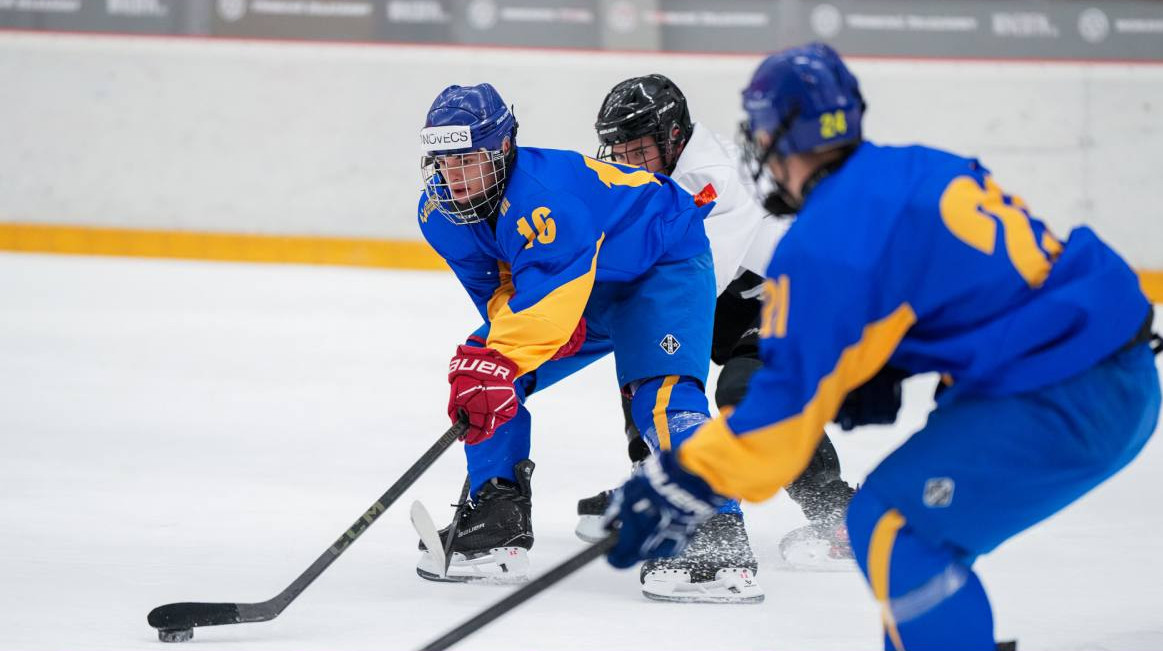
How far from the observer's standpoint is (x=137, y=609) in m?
2.66

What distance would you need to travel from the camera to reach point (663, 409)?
2930mm

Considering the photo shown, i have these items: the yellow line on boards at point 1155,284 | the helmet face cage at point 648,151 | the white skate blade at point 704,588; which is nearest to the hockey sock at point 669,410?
the white skate blade at point 704,588

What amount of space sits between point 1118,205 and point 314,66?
13.8ft

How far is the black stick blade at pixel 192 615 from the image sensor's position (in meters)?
2.46

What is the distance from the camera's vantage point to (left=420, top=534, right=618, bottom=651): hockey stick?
6.23 feet

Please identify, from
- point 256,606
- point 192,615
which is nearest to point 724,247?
point 256,606

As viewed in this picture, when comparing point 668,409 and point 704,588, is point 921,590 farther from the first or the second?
point 668,409

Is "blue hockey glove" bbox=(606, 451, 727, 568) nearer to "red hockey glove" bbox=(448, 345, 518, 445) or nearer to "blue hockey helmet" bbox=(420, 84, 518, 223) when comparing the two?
"red hockey glove" bbox=(448, 345, 518, 445)

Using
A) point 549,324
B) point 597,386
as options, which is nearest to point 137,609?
point 549,324

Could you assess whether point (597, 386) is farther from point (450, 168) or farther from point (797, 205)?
point (797, 205)

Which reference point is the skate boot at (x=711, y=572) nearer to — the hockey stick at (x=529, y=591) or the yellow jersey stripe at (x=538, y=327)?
the yellow jersey stripe at (x=538, y=327)

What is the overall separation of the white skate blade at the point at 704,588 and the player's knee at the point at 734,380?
34 centimetres

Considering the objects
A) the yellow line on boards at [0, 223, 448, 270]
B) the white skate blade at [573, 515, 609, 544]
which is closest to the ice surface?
the white skate blade at [573, 515, 609, 544]

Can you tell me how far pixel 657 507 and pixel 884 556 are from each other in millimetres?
286
